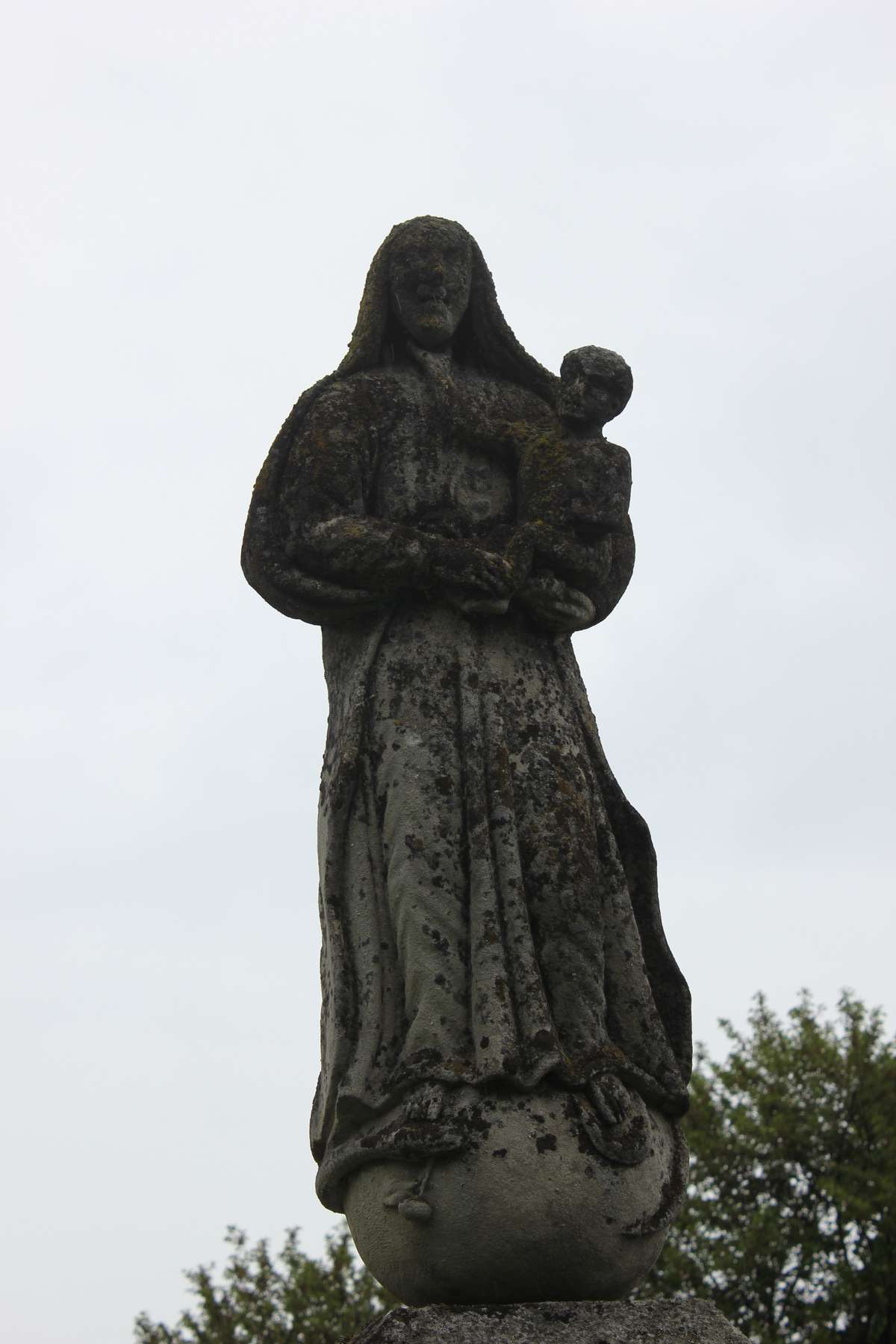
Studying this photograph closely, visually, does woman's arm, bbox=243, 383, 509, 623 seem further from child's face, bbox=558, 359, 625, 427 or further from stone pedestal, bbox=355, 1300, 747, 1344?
stone pedestal, bbox=355, 1300, 747, 1344

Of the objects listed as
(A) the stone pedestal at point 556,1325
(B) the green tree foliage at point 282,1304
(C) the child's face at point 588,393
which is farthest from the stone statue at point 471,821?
(B) the green tree foliage at point 282,1304

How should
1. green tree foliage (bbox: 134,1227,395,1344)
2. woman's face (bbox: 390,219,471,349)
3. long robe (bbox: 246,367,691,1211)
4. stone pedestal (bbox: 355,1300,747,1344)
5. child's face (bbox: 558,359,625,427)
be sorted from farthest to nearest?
green tree foliage (bbox: 134,1227,395,1344) → woman's face (bbox: 390,219,471,349) → child's face (bbox: 558,359,625,427) → long robe (bbox: 246,367,691,1211) → stone pedestal (bbox: 355,1300,747,1344)

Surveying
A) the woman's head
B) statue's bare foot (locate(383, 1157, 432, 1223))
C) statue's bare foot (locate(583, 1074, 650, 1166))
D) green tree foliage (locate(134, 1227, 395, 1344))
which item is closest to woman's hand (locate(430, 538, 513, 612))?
the woman's head

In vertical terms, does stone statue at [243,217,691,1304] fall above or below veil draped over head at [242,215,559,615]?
below

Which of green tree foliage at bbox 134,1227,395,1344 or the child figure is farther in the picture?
green tree foliage at bbox 134,1227,395,1344

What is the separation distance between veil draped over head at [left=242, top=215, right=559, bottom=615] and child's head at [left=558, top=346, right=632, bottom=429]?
0.38 metres

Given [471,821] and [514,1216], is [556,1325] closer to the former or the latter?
[514,1216]

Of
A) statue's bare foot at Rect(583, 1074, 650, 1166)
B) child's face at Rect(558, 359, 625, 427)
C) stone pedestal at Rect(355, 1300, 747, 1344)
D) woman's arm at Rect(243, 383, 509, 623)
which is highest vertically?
child's face at Rect(558, 359, 625, 427)

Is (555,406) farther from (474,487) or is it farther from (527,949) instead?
(527,949)

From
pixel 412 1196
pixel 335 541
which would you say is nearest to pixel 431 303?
pixel 335 541

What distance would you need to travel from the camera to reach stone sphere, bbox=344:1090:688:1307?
623 cm

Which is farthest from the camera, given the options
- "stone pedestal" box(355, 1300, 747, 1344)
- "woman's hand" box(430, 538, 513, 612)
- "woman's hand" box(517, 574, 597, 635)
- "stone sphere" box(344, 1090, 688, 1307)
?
"woman's hand" box(517, 574, 597, 635)

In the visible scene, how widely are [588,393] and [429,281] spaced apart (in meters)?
0.86

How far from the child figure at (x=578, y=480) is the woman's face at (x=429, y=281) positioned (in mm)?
570
